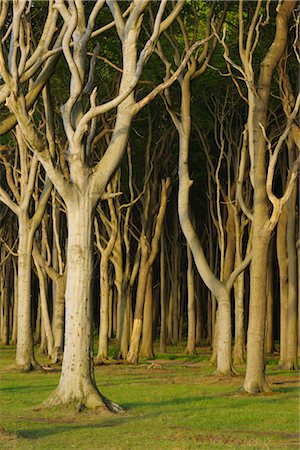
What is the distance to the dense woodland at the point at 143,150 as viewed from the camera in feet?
60.6

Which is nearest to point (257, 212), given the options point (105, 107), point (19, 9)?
point (105, 107)

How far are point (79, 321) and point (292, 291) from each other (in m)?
14.7

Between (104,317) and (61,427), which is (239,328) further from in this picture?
(61,427)

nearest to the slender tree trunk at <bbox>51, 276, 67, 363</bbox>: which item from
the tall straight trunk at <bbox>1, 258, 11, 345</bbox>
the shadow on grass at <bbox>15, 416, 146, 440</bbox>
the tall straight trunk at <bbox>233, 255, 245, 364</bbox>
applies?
the tall straight trunk at <bbox>233, 255, 245, 364</bbox>

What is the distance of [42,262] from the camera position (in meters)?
32.2

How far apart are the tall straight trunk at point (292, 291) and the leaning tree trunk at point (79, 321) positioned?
13096 mm

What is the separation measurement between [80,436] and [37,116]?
2258 cm

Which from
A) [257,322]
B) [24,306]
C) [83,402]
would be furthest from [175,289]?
[83,402]

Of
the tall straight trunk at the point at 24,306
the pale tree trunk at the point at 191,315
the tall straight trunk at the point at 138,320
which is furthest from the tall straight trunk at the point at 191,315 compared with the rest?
the tall straight trunk at the point at 24,306

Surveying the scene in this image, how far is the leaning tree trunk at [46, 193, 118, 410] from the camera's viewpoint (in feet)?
59.6

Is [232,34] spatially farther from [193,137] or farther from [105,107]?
[105,107]

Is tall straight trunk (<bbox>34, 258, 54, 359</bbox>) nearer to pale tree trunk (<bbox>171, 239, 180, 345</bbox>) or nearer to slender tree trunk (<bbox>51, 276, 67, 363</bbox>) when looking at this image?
slender tree trunk (<bbox>51, 276, 67, 363</bbox>)

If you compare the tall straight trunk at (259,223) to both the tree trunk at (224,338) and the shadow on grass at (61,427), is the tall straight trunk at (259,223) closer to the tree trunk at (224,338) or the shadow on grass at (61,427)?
the tree trunk at (224,338)

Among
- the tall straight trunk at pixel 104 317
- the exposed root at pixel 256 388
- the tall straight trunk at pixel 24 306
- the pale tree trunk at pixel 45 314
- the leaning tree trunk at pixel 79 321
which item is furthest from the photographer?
the tall straight trunk at pixel 104 317
